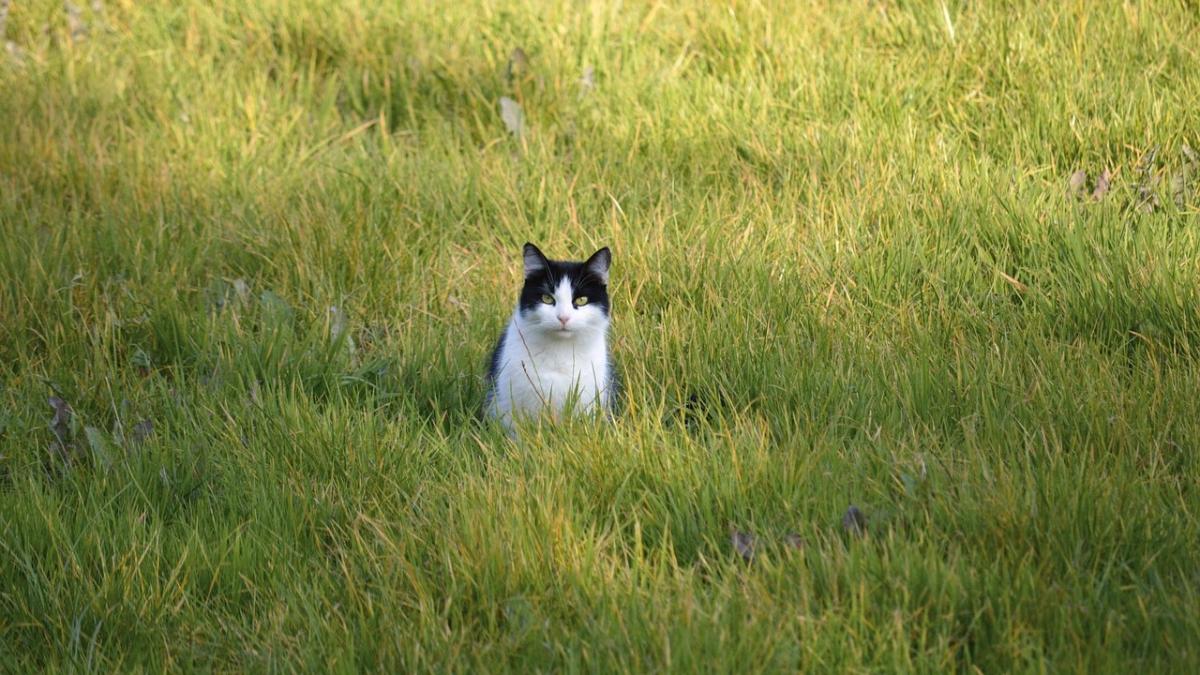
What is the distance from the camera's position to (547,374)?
3.52m

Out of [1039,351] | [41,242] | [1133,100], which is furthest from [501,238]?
[1133,100]

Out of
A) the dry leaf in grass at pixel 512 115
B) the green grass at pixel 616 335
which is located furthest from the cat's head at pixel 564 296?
the dry leaf in grass at pixel 512 115

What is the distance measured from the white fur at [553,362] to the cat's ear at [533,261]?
107 mm

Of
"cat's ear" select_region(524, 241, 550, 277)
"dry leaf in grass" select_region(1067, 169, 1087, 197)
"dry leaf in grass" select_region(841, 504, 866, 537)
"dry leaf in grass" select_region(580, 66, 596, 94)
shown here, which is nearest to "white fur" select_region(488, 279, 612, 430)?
"cat's ear" select_region(524, 241, 550, 277)

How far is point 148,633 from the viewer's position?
269cm

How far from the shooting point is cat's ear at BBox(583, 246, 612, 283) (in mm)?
3598

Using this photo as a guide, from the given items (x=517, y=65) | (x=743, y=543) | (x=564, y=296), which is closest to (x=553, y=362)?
(x=564, y=296)

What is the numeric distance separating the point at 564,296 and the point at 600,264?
0.19 meters

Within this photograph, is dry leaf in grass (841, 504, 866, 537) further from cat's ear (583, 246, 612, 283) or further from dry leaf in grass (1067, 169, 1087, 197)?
dry leaf in grass (1067, 169, 1087, 197)

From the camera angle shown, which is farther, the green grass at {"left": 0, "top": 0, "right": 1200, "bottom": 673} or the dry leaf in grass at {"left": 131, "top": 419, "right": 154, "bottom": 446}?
the dry leaf in grass at {"left": 131, "top": 419, "right": 154, "bottom": 446}

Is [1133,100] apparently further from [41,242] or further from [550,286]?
[41,242]

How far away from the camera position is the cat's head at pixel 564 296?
11.5 ft

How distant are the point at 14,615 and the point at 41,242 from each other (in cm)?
216

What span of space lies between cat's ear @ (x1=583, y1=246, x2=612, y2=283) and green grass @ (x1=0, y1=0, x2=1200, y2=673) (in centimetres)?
26
